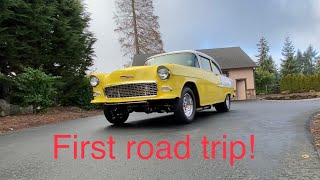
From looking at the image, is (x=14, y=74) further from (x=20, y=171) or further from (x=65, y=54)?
(x=20, y=171)

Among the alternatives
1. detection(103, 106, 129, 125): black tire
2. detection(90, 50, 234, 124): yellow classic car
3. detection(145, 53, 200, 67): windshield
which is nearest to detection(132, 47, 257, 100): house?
detection(145, 53, 200, 67): windshield

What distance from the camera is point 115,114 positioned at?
29.8 feet

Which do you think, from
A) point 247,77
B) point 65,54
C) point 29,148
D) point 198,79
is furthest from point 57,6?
point 247,77

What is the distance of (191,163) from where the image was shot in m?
4.52

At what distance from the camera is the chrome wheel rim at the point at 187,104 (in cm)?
829

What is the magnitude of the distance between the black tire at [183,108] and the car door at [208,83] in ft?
1.96

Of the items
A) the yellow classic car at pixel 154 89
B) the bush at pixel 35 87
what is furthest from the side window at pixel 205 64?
the bush at pixel 35 87

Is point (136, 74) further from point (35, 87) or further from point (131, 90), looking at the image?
point (35, 87)

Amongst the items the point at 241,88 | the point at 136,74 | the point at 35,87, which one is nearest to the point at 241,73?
the point at 241,88

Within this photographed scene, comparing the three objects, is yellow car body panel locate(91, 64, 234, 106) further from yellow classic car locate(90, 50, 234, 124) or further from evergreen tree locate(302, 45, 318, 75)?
evergreen tree locate(302, 45, 318, 75)

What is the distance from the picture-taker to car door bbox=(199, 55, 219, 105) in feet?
30.9

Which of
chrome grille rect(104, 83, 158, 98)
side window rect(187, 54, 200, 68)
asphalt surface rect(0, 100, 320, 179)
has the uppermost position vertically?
side window rect(187, 54, 200, 68)

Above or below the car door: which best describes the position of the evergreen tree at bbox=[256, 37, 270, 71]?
above

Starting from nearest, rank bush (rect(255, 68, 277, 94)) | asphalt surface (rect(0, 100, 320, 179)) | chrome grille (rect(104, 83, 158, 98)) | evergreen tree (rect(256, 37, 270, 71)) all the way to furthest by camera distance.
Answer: asphalt surface (rect(0, 100, 320, 179)), chrome grille (rect(104, 83, 158, 98)), bush (rect(255, 68, 277, 94)), evergreen tree (rect(256, 37, 270, 71))
